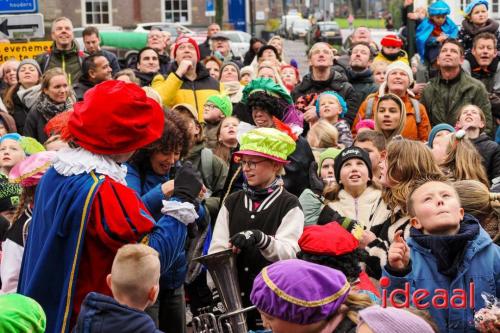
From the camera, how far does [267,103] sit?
327 inches

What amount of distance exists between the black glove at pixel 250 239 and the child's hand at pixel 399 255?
106 centimetres

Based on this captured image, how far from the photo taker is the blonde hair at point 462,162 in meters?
7.39

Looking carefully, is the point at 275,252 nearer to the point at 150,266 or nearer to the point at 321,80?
the point at 150,266

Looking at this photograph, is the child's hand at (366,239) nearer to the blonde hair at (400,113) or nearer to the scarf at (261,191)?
the scarf at (261,191)

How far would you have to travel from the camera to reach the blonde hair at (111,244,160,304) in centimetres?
444

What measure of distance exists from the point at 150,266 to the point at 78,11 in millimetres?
48900

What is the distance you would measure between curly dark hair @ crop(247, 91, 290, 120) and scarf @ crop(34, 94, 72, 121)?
253 centimetres

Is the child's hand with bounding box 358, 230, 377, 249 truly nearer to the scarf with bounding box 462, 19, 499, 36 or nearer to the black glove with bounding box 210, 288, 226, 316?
the black glove with bounding box 210, 288, 226, 316

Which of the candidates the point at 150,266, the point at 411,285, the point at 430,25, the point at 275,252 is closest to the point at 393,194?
the point at 275,252

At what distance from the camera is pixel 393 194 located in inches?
256

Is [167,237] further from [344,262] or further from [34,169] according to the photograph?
[34,169]

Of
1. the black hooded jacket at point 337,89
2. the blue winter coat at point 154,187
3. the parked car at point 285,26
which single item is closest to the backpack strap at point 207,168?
the blue winter coat at point 154,187

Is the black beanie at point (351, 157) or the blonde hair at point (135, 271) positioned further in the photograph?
the black beanie at point (351, 157)

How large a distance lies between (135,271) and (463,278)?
1.62 metres
